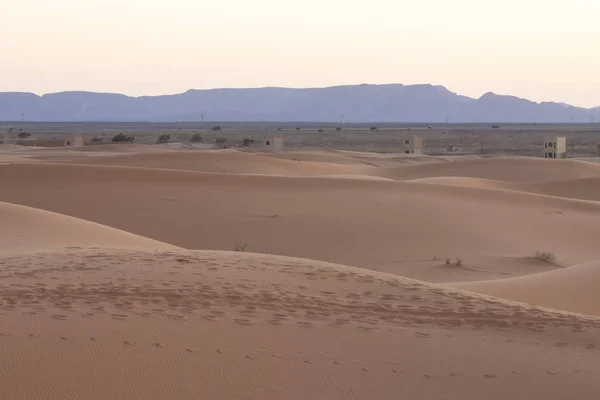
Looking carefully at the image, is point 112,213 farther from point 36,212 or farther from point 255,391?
point 255,391

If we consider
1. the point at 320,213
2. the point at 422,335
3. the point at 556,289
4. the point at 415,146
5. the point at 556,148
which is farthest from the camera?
the point at 415,146

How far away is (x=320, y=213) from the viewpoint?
23.3 meters

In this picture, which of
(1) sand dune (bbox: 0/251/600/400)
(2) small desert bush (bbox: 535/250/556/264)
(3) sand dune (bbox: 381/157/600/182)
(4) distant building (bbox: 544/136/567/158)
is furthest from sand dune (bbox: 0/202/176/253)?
(4) distant building (bbox: 544/136/567/158)

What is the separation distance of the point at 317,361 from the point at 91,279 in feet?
11.5

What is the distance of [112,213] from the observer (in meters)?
23.2

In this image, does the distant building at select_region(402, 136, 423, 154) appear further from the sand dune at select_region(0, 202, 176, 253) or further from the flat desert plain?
the sand dune at select_region(0, 202, 176, 253)

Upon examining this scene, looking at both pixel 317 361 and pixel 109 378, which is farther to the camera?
pixel 317 361

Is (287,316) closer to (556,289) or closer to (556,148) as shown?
(556,289)

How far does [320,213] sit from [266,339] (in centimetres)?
1588

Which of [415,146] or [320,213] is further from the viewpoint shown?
[415,146]

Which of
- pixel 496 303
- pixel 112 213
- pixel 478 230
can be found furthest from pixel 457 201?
pixel 496 303

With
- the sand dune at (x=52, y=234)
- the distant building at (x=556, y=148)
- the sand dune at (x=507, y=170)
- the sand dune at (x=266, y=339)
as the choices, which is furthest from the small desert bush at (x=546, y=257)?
the distant building at (x=556, y=148)

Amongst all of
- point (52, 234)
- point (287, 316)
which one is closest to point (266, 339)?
point (287, 316)

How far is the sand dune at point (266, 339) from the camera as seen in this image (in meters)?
6.31
